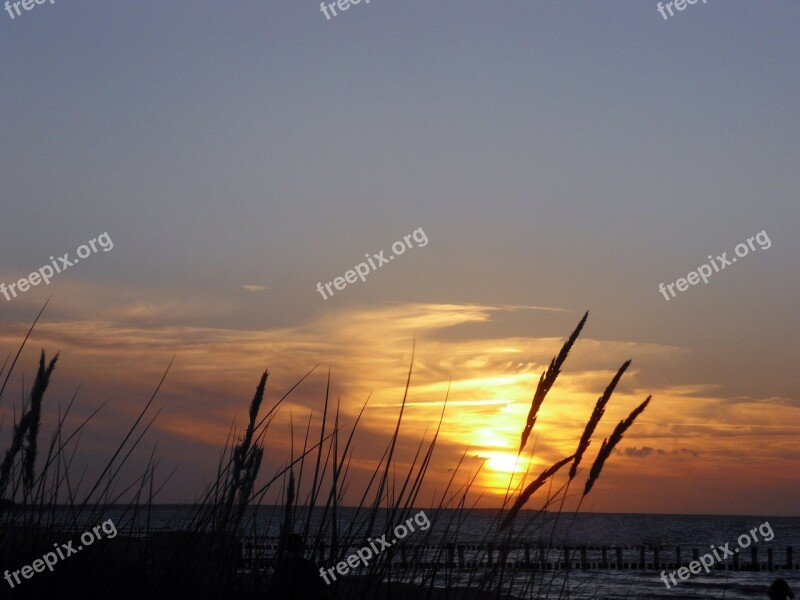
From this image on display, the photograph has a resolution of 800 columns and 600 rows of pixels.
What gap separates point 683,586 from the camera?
161 feet

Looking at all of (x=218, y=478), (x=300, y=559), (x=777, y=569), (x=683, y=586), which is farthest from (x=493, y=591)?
(x=777, y=569)

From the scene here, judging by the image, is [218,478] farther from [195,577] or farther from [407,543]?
[407,543]

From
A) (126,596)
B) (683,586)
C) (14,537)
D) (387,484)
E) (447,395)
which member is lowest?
(126,596)

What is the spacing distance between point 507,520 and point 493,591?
23.9 inches
